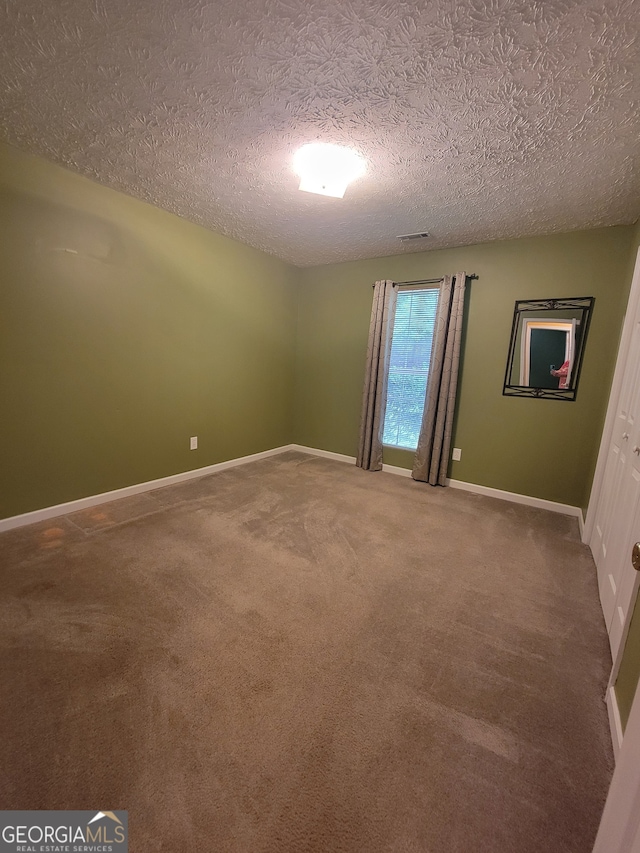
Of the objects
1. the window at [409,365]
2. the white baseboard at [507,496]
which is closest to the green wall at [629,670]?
the white baseboard at [507,496]

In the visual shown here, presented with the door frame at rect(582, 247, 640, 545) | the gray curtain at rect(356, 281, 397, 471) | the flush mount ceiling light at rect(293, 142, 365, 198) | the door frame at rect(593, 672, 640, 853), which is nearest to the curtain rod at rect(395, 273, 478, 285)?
the gray curtain at rect(356, 281, 397, 471)

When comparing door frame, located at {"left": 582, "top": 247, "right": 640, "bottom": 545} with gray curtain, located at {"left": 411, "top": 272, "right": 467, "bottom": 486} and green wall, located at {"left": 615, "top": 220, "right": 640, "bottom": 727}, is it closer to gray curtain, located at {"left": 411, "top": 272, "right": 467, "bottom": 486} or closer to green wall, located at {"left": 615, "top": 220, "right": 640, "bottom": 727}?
gray curtain, located at {"left": 411, "top": 272, "right": 467, "bottom": 486}

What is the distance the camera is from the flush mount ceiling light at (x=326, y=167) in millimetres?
1885

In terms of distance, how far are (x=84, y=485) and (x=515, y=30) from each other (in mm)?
3379

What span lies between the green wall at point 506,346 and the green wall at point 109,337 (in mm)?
1127

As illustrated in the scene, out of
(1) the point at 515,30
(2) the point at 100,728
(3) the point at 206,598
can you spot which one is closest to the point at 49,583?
(3) the point at 206,598

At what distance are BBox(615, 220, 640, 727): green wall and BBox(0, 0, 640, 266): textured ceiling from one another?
6.49 ft

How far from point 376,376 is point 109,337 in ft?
8.35

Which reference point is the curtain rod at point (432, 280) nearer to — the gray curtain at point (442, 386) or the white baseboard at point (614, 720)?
the gray curtain at point (442, 386)

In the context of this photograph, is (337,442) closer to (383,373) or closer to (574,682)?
(383,373)

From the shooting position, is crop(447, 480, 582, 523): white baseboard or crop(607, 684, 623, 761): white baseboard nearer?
crop(607, 684, 623, 761): white baseboard

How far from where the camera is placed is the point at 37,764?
0.99m

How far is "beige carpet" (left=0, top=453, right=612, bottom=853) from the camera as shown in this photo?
92cm

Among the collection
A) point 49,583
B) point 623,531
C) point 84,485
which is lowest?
point 49,583
